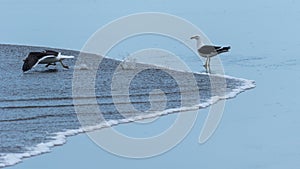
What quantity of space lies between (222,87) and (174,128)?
205cm

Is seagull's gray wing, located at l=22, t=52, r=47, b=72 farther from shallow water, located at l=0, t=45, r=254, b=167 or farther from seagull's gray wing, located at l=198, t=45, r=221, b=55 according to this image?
seagull's gray wing, located at l=198, t=45, r=221, b=55

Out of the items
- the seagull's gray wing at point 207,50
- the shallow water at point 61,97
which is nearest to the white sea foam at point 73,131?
the shallow water at point 61,97

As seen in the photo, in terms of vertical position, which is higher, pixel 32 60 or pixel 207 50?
pixel 207 50

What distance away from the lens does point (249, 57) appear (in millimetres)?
12312

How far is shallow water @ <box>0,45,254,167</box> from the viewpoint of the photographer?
7.78m

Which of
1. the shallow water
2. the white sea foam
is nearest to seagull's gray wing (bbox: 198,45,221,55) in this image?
the shallow water

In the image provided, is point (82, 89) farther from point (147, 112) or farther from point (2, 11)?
point (2, 11)

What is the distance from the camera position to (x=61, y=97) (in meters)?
9.57

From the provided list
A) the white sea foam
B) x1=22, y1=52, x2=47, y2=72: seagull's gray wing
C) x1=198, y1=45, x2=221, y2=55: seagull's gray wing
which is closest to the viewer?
the white sea foam

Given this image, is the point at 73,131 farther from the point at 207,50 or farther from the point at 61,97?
the point at 207,50

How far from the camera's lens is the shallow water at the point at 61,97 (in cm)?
778

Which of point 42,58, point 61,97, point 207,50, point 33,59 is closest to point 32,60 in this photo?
point 33,59

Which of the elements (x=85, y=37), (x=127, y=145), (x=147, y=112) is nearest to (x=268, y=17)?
(x=85, y=37)

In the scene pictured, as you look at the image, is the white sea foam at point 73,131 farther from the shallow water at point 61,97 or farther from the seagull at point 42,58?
the seagull at point 42,58
